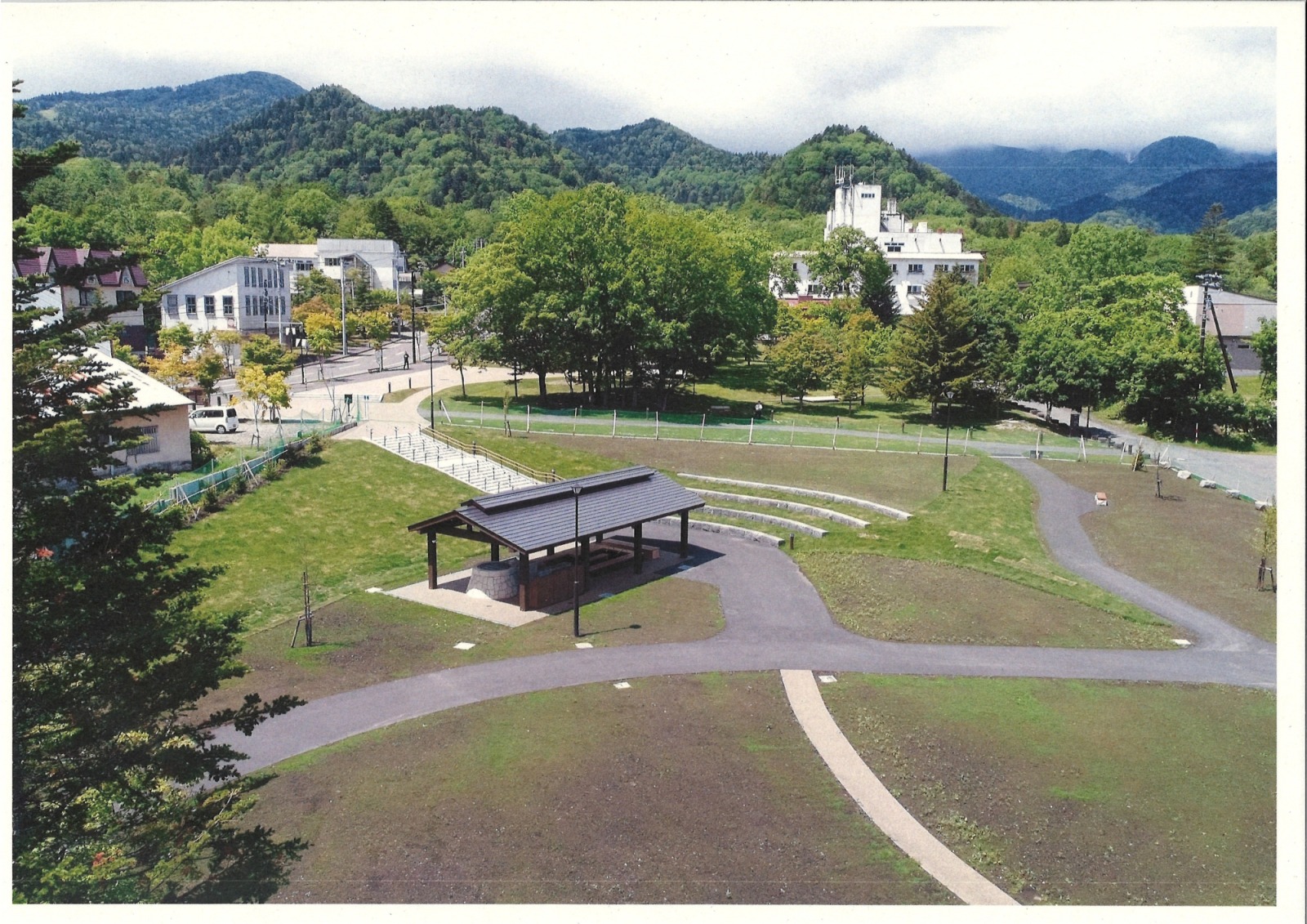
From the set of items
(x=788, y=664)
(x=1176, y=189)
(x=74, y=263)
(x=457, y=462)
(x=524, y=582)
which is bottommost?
(x=788, y=664)

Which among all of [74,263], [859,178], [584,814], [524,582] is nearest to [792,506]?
[524,582]

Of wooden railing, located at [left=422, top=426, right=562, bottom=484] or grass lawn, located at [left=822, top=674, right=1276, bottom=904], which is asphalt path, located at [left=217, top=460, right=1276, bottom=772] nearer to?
grass lawn, located at [left=822, top=674, right=1276, bottom=904]

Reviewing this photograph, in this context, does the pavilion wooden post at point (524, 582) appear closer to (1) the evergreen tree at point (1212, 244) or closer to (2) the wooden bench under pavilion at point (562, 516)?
(2) the wooden bench under pavilion at point (562, 516)

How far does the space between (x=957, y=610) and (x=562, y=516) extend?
11207 millimetres

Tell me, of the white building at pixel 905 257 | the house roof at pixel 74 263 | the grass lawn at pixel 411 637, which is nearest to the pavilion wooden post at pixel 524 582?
the grass lawn at pixel 411 637

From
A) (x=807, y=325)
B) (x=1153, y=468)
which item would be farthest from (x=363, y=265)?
(x=1153, y=468)

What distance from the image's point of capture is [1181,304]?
65.1 meters

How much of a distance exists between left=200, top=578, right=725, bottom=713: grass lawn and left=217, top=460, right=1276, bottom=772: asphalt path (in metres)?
0.63

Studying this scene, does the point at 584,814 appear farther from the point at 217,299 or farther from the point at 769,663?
the point at 217,299

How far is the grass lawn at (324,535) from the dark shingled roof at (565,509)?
9.82ft

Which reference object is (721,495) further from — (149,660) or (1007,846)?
(149,660)

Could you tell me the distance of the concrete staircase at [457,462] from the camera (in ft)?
129

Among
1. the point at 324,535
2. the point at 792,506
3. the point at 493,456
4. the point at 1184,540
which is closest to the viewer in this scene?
the point at 324,535

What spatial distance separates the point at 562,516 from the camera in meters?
27.5
